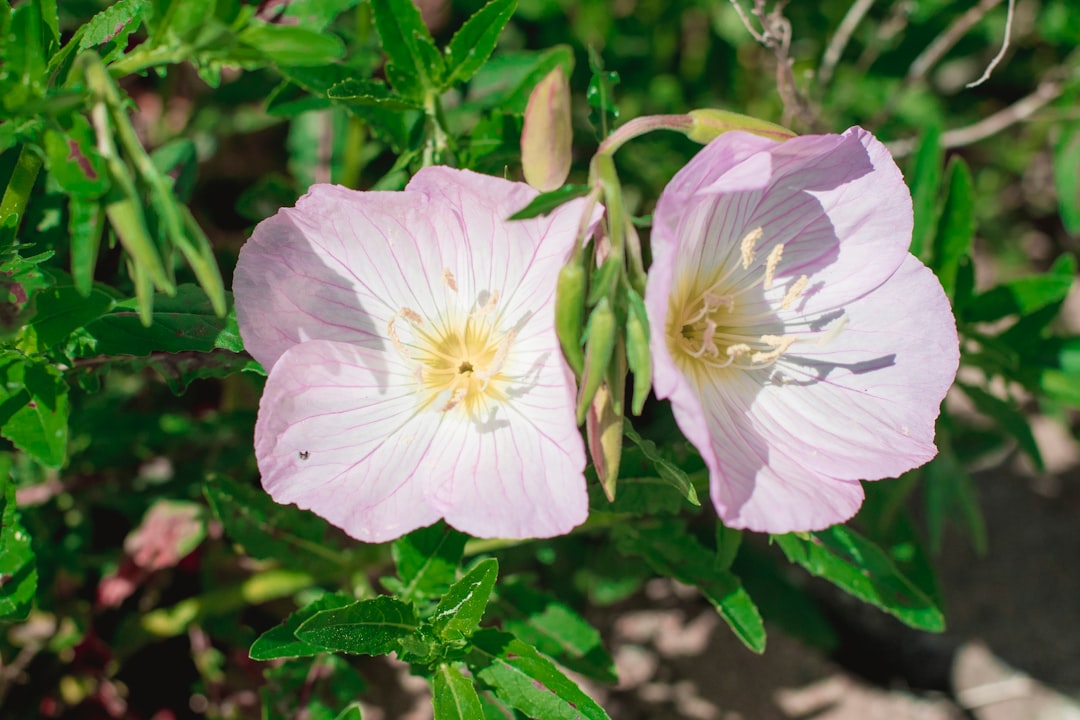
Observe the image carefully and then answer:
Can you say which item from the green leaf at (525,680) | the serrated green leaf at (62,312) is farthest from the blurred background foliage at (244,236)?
the green leaf at (525,680)

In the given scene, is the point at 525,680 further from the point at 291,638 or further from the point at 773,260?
the point at 773,260

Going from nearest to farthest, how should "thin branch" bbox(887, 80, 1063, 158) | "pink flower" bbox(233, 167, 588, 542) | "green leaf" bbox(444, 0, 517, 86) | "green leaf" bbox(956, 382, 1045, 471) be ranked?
1. "pink flower" bbox(233, 167, 588, 542)
2. "green leaf" bbox(444, 0, 517, 86)
3. "green leaf" bbox(956, 382, 1045, 471)
4. "thin branch" bbox(887, 80, 1063, 158)

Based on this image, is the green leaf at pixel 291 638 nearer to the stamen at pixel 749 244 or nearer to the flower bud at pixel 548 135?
the flower bud at pixel 548 135

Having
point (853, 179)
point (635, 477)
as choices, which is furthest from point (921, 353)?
point (635, 477)

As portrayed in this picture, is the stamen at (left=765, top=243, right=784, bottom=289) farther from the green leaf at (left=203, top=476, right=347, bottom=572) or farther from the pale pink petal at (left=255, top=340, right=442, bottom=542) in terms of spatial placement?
the green leaf at (left=203, top=476, right=347, bottom=572)

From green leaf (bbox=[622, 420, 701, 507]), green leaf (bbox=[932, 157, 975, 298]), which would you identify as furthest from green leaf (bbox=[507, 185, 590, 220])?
green leaf (bbox=[932, 157, 975, 298])

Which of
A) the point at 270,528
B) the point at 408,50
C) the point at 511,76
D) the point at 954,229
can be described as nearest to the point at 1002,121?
the point at 954,229
